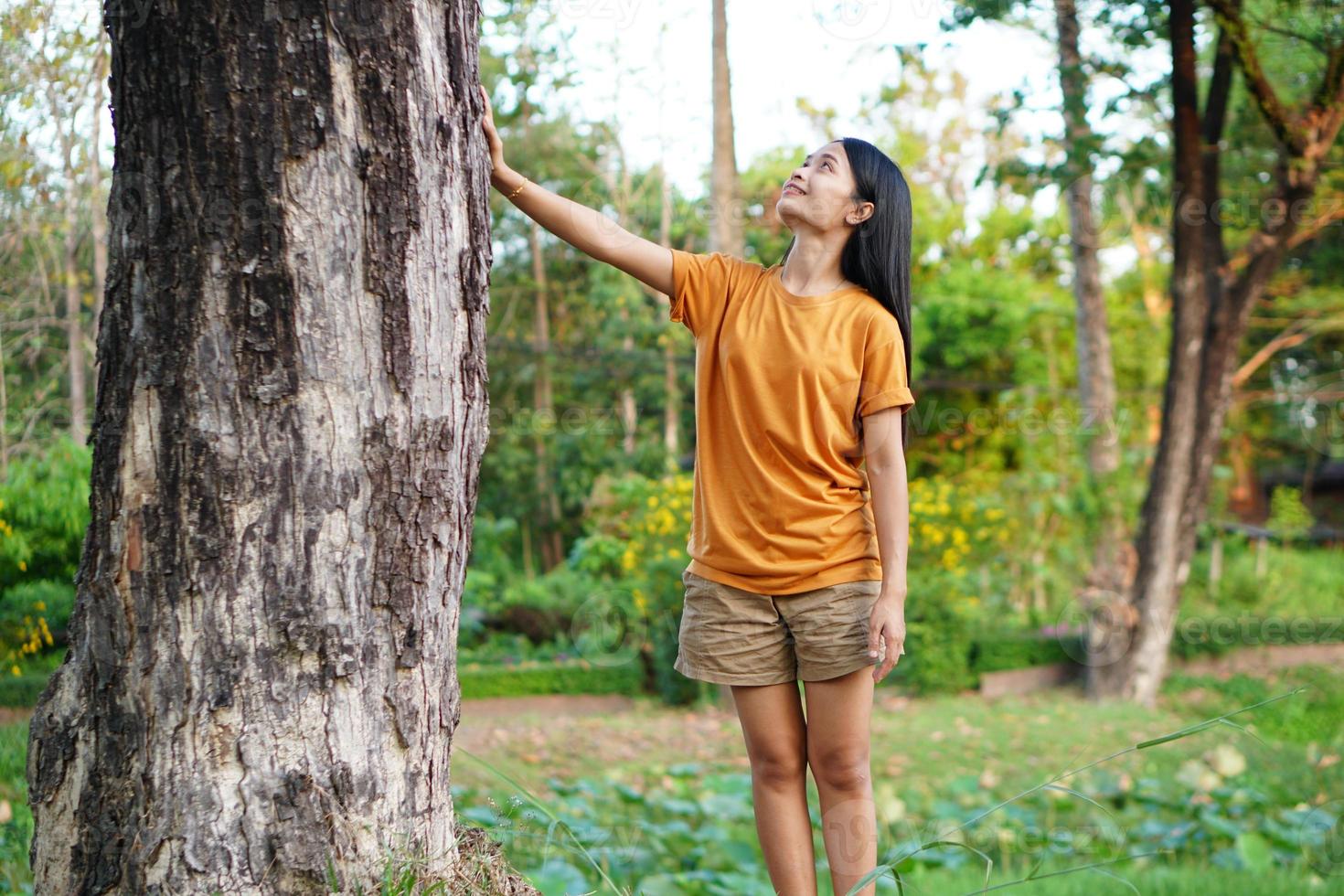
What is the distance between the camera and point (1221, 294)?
23.7 feet

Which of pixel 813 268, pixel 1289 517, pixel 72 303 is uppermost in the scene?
pixel 72 303

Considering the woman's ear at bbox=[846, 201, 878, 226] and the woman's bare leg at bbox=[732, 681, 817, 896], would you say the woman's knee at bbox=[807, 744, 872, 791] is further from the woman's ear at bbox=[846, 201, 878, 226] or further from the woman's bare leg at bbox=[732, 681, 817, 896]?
the woman's ear at bbox=[846, 201, 878, 226]

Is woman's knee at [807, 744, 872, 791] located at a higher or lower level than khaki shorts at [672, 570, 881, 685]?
lower

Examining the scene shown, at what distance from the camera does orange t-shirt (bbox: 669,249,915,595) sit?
199cm

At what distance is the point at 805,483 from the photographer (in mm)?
2004

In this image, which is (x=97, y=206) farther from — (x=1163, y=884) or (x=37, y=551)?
(x=1163, y=884)

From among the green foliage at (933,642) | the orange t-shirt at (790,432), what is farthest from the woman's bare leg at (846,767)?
the green foliage at (933,642)

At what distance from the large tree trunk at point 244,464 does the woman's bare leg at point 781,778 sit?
72 centimetres

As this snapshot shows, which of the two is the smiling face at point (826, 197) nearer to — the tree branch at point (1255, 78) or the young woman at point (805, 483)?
the young woman at point (805, 483)

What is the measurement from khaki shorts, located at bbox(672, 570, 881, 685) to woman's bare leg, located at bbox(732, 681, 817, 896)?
5 centimetres

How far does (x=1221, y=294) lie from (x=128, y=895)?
23.9ft

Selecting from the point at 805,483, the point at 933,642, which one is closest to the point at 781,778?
the point at 805,483

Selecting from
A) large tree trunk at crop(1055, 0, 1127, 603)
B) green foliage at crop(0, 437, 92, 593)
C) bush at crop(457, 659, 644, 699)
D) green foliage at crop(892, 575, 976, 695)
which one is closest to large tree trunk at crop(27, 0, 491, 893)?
green foliage at crop(0, 437, 92, 593)

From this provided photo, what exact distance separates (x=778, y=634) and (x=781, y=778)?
27 cm
